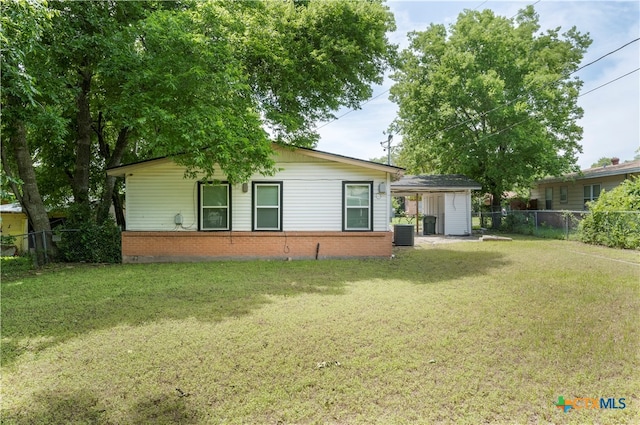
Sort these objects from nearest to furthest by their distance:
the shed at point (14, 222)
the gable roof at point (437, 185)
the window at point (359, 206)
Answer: the window at point (359, 206)
the shed at point (14, 222)
the gable roof at point (437, 185)

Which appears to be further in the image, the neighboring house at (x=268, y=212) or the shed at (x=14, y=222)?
the shed at (x=14, y=222)

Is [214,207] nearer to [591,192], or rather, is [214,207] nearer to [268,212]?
[268,212]

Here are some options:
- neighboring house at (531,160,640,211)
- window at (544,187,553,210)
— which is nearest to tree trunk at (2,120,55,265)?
neighboring house at (531,160,640,211)

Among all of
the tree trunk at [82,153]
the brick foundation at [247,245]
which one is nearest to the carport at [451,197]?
the brick foundation at [247,245]

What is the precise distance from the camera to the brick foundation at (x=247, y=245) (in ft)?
34.3

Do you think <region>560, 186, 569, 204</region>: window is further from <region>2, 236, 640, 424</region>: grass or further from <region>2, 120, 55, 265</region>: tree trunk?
<region>2, 120, 55, 265</region>: tree trunk

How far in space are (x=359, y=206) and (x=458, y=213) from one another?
897 cm

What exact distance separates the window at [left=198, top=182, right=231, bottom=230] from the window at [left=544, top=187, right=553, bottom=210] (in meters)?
20.4

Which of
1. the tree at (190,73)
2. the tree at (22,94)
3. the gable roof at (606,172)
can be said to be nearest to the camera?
the tree at (22,94)

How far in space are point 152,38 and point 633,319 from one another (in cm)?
1015

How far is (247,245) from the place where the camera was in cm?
1059

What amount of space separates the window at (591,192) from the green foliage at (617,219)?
7.13m

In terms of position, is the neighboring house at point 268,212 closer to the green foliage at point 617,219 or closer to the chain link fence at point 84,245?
the chain link fence at point 84,245

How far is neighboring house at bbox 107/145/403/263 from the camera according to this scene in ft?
34.4
